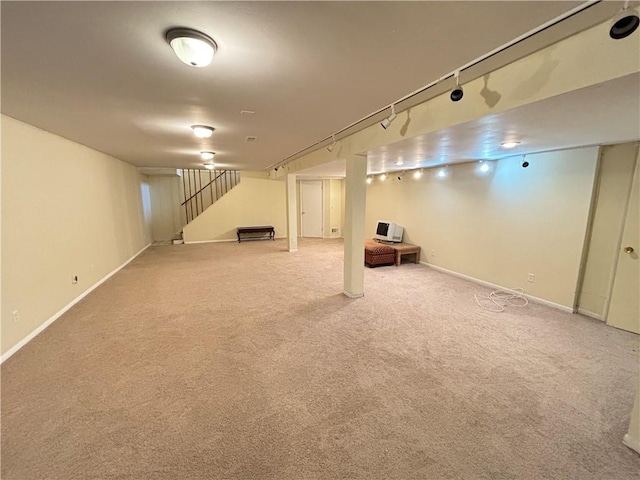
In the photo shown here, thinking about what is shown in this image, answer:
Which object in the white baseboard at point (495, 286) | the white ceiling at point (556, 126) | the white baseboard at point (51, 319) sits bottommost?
the white baseboard at point (51, 319)

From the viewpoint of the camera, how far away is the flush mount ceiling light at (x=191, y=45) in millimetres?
1308

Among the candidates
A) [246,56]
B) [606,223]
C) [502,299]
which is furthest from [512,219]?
[246,56]

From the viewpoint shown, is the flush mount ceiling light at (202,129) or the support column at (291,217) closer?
the flush mount ceiling light at (202,129)

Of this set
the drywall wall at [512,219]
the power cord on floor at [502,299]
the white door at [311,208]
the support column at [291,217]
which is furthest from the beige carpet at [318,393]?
the white door at [311,208]

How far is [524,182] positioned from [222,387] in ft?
15.5

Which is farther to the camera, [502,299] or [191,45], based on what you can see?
[502,299]

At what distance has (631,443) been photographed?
1616mm

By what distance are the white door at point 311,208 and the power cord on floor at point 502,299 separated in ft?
19.9

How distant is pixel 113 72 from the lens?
68.0 inches

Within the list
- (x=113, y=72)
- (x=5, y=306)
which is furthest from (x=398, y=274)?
(x=5, y=306)

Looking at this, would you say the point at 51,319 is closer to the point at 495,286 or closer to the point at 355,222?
the point at 355,222

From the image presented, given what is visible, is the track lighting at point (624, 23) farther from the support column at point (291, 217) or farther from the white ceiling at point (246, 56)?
the support column at point (291, 217)

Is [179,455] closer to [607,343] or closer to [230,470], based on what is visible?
[230,470]

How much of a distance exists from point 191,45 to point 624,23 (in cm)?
204
